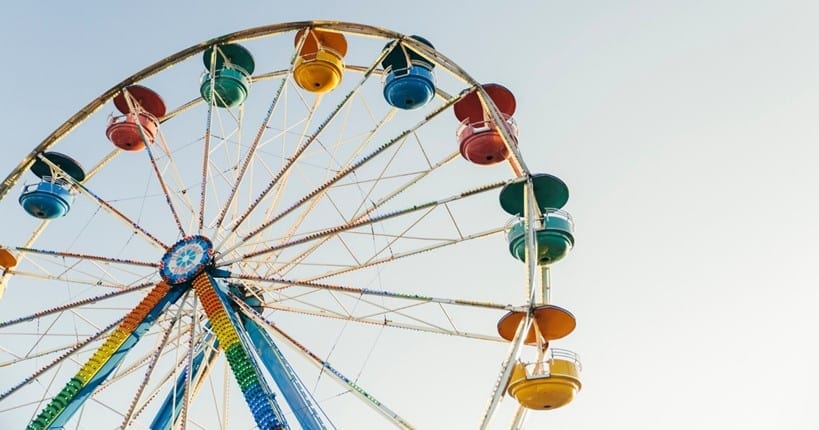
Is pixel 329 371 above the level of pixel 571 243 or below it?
below

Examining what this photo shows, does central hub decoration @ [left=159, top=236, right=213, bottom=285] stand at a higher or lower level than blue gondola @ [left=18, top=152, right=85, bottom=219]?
lower

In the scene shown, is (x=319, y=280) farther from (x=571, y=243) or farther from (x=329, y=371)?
(x=571, y=243)

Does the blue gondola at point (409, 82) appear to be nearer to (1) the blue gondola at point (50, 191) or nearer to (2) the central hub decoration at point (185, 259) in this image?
(2) the central hub decoration at point (185, 259)

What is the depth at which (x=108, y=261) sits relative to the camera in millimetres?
11562

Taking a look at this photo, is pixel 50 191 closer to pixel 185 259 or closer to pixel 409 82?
pixel 185 259

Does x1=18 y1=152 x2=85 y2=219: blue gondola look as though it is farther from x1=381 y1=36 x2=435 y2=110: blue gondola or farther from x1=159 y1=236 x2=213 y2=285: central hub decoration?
x1=381 y1=36 x2=435 y2=110: blue gondola

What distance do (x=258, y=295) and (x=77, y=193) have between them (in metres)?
3.93

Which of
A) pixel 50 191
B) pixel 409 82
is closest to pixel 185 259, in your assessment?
pixel 50 191

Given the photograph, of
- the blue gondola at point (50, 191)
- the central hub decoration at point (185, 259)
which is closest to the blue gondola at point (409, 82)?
the central hub decoration at point (185, 259)

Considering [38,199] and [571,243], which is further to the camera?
[38,199]

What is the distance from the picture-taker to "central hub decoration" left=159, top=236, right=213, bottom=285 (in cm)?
1091

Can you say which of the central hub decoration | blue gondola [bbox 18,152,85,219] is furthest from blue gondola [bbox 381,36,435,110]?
blue gondola [bbox 18,152,85,219]

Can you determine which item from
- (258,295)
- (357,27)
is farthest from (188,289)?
(357,27)

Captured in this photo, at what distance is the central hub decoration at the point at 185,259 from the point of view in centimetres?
1091
